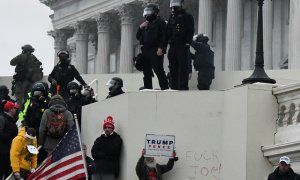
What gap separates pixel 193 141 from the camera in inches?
848

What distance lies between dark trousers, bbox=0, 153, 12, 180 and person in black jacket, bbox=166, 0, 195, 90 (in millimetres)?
3614

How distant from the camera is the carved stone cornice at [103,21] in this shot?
83.2 m

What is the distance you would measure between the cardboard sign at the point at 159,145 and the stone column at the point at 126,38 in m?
55.4

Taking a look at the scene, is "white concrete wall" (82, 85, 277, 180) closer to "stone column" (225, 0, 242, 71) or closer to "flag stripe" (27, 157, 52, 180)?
"flag stripe" (27, 157, 52, 180)

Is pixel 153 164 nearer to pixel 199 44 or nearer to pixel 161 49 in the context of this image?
pixel 161 49

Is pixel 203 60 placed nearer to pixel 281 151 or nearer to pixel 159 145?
pixel 159 145

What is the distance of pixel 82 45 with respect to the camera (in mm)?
86375

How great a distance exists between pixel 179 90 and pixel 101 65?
5898cm

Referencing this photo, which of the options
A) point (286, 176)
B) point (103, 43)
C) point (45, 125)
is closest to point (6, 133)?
point (45, 125)

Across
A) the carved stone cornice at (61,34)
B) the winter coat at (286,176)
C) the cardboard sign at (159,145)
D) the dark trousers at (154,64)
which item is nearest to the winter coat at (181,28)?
the dark trousers at (154,64)

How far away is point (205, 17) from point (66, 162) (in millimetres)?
49299

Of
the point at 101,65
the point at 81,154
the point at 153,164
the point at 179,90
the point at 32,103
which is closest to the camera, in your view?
the point at 81,154

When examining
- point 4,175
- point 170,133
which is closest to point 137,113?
point 170,133

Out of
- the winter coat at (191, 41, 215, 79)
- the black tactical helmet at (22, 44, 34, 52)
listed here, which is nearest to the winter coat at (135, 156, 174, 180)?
the winter coat at (191, 41, 215, 79)
